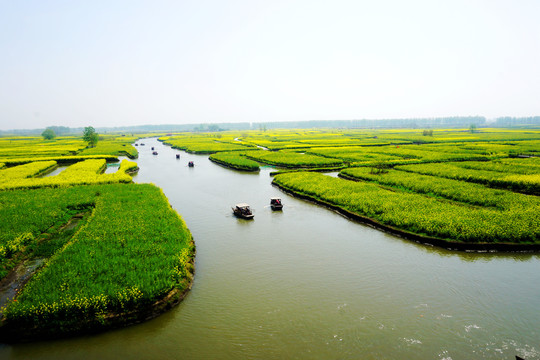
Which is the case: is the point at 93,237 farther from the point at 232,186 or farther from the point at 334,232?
the point at 232,186

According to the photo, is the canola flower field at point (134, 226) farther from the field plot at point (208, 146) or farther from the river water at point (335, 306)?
the field plot at point (208, 146)

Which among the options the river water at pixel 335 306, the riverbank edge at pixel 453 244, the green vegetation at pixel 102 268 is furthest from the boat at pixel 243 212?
the riverbank edge at pixel 453 244

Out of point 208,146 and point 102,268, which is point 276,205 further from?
point 208,146

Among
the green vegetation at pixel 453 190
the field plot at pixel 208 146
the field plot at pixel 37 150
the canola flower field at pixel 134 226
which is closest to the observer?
the canola flower field at pixel 134 226

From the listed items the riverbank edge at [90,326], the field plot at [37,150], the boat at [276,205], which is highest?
the field plot at [37,150]

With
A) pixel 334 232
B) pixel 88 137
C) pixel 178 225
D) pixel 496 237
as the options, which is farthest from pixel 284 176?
pixel 88 137
